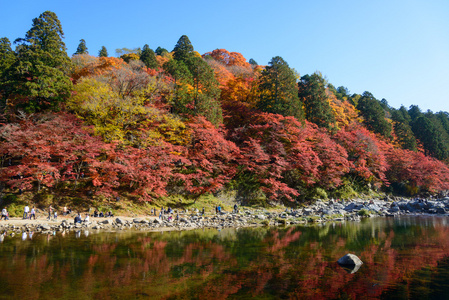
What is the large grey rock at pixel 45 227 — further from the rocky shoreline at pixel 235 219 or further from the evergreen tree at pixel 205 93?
the evergreen tree at pixel 205 93

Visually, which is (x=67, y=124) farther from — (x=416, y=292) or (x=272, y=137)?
(x=416, y=292)

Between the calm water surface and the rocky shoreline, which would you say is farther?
the rocky shoreline

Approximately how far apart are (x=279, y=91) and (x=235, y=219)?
57.8ft

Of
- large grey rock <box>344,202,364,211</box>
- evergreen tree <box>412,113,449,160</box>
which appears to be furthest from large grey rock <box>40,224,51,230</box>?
evergreen tree <box>412,113,449,160</box>

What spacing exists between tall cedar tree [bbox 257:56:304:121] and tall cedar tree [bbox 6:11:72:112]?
67.9 feet

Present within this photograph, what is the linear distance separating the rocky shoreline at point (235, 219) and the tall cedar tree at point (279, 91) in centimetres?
1097

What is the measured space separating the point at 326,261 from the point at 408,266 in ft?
9.17

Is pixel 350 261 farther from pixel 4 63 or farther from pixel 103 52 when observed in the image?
pixel 103 52

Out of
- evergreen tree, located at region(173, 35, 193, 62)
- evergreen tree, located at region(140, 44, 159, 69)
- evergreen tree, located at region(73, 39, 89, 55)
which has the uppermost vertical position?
evergreen tree, located at region(73, 39, 89, 55)

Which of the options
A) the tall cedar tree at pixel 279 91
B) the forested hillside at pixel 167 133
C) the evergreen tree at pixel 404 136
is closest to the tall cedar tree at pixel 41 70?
the forested hillside at pixel 167 133

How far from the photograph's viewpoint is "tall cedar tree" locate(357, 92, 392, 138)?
46406 millimetres

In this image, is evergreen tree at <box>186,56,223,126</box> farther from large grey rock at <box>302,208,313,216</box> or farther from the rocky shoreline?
large grey rock at <box>302,208,313,216</box>

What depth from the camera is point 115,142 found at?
76.4ft

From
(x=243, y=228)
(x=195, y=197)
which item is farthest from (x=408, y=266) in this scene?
(x=195, y=197)
